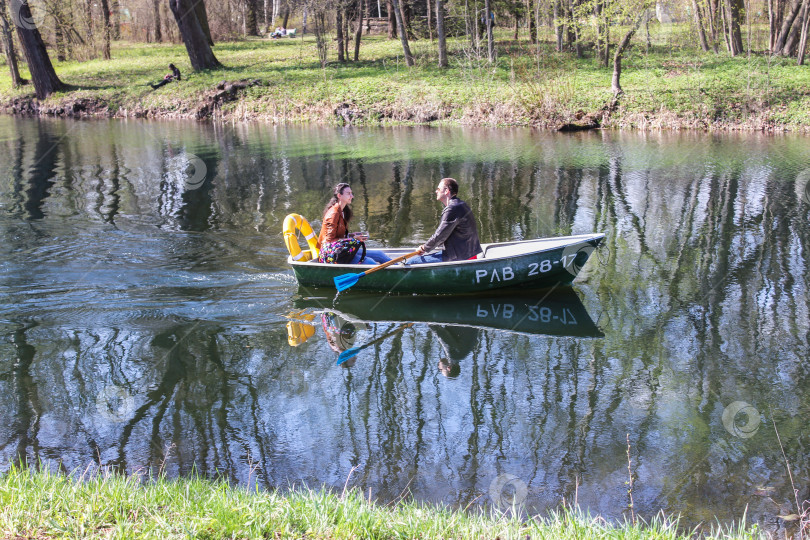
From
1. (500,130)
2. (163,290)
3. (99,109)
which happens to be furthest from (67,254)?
(99,109)

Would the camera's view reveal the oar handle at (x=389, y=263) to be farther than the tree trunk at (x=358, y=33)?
No

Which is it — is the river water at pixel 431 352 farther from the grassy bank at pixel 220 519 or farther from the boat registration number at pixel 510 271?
the grassy bank at pixel 220 519

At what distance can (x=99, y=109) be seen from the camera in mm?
32219

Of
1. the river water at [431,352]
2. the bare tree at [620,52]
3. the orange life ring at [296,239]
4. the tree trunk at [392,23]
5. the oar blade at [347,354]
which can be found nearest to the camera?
the river water at [431,352]

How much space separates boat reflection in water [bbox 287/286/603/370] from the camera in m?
8.13

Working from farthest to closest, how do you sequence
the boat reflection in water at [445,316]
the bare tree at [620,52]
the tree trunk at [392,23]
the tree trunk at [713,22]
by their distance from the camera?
the tree trunk at [392,23] → the tree trunk at [713,22] → the bare tree at [620,52] → the boat reflection in water at [445,316]

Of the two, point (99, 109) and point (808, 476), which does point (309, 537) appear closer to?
point (808, 476)

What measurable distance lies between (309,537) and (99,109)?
32.2 m

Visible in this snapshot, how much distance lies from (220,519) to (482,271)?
5.63 metres

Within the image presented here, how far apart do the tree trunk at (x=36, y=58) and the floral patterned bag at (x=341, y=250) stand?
26.6 meters

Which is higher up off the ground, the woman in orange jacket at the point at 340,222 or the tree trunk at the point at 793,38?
the tree trunk at the point at 793,38

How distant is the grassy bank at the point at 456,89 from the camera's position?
23922 millimetres

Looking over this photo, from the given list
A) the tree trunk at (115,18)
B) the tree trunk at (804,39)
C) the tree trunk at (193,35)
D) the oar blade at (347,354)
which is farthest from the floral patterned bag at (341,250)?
the tree trunk at (115,18)

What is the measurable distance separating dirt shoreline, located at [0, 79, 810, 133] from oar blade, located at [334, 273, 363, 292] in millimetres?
16680
